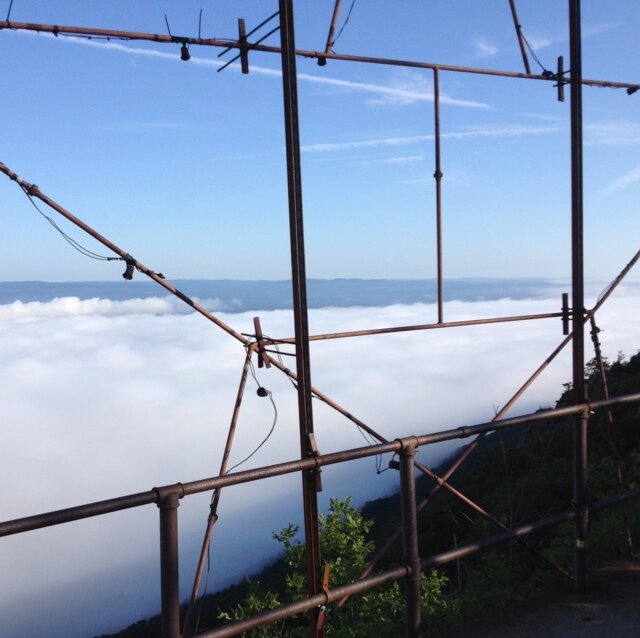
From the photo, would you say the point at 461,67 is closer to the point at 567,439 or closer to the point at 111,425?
the point at 567,439

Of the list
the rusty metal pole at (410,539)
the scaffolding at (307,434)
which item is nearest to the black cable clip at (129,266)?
the scaffolding at (307,434)

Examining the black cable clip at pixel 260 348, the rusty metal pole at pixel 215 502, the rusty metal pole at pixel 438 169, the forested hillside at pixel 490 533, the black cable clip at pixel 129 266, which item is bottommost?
the forested hillside at pixel 490 533

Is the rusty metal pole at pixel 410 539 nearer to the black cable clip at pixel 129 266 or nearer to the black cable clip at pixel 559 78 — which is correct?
→ the black cable clip at pixel 129 266

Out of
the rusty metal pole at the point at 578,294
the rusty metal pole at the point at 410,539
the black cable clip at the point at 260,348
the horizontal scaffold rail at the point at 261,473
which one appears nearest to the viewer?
the horizontal scaffold rail at the point at 261,473

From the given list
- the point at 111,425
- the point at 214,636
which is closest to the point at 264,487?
the point at 111,425

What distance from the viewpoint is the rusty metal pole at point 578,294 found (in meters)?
3.16

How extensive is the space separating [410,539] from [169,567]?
37.2 inches

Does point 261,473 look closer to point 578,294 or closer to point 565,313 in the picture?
point 578,294

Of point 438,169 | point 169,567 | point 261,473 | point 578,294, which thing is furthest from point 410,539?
point 438,169

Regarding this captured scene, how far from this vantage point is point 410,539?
2611mm

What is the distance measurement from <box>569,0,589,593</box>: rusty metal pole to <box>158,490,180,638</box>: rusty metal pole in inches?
74.8

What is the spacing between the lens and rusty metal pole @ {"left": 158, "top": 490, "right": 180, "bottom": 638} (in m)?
2.06

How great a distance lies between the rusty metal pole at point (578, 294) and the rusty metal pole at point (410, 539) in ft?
3.14

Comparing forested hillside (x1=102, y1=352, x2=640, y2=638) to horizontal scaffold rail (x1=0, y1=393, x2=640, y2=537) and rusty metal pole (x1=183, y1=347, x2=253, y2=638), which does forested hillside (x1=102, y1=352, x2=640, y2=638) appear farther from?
rusty metal pole (x1=183, y1=347, x2=253, y2=638)
